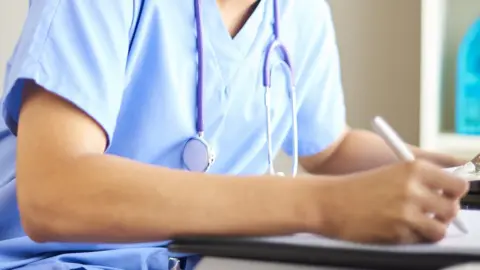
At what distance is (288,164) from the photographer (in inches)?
64.7

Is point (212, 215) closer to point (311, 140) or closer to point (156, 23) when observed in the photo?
point (156, 23)

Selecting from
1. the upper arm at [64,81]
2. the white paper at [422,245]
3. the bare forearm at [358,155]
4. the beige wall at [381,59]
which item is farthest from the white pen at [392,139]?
the beige wall at [381,59]

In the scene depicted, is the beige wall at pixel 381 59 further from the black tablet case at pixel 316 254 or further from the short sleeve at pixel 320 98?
the black tablet case at pixel 316 254

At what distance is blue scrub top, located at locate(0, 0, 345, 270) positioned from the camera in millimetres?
666

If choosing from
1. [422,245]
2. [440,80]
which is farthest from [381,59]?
[422,245]

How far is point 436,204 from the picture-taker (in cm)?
52

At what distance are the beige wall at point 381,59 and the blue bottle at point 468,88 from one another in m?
0.10

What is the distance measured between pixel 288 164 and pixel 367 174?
44.3 inches

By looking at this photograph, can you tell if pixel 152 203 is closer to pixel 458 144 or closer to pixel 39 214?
pixel 39 214

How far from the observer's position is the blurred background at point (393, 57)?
1637 millimetres

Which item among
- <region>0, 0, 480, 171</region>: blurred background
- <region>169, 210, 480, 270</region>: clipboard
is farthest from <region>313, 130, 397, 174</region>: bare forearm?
<region>169, 210, 480, 270</region>: clipboard

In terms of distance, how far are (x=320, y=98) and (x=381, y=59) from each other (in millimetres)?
643

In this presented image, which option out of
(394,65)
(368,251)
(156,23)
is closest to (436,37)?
(394,65)

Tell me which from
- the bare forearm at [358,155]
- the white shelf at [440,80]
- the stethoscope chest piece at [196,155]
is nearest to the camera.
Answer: the stethoscope chest piece at [196,155]
